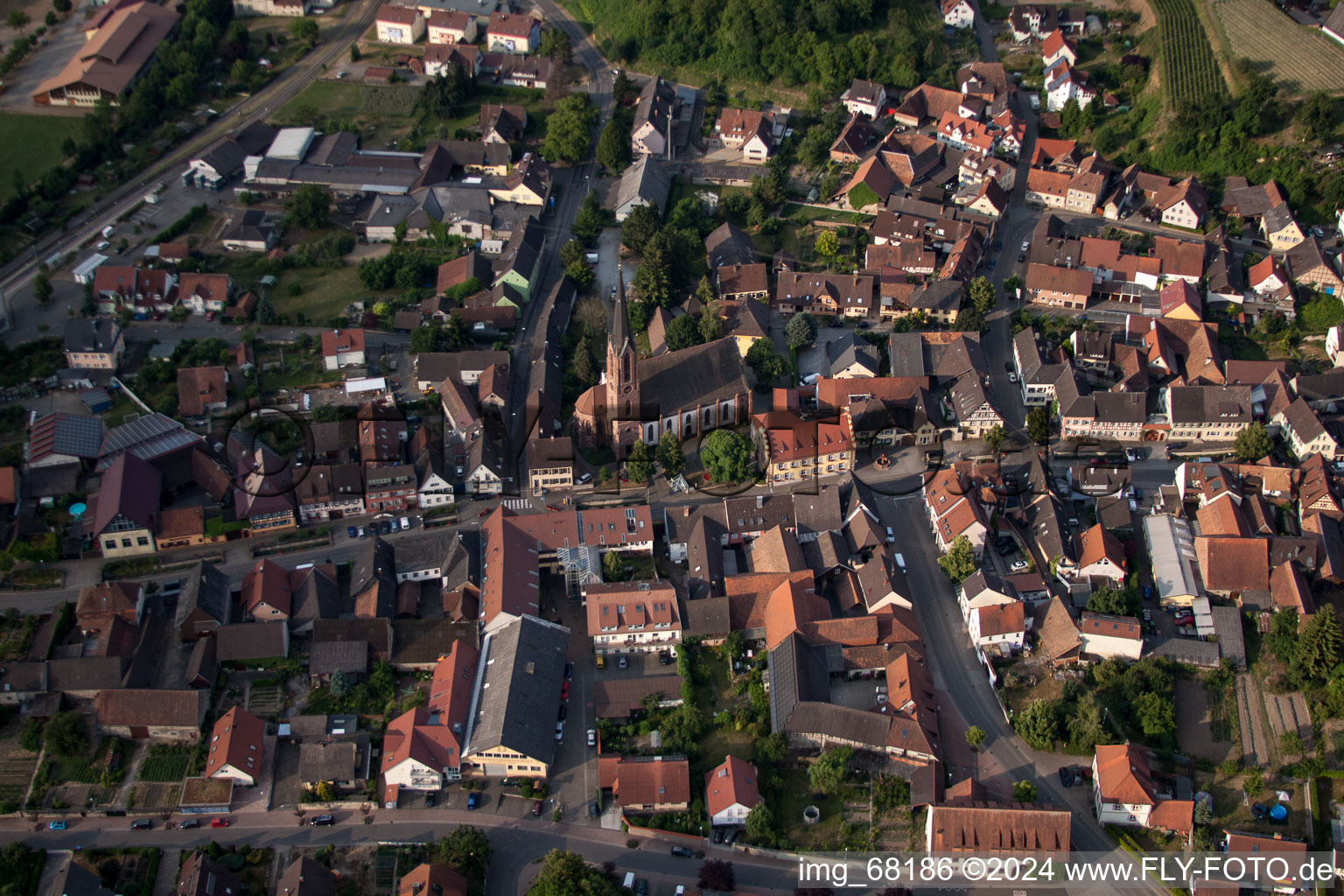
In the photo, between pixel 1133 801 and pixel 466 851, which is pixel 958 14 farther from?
pixel 466 851

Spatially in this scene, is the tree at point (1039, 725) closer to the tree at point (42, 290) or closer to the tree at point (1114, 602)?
the tree at point (1114, 602)

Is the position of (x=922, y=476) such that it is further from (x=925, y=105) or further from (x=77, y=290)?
(x=77, y=290)

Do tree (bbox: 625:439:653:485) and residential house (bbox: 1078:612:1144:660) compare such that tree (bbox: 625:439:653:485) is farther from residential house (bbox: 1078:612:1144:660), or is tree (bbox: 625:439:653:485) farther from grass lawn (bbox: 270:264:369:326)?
grass lawn (bbox: 270:264:369:326)

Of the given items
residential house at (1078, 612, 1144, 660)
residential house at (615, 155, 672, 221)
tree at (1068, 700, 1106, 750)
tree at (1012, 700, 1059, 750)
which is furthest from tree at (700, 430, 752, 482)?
residential house at (615, 155, 672, 221)

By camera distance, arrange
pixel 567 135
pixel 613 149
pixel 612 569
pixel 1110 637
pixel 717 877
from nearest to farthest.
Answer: pixel 717 877, pixel 1110 637, pixel 612 569, pixel 613 149, pixel 567 135

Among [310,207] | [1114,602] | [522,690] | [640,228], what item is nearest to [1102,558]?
[1114,602]

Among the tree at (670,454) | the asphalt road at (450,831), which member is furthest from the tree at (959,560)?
the asphalt road at (450,831)

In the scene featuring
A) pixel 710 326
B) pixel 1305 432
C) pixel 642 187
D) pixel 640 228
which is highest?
pixel 1305 432
